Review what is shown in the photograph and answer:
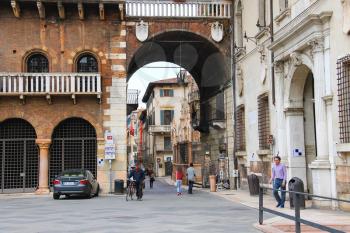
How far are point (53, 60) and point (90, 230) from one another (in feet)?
54.5

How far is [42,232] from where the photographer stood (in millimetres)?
11805

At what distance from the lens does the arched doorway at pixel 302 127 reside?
19969 mm

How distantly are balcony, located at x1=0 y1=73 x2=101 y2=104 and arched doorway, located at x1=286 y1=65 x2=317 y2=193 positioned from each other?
1028 cm

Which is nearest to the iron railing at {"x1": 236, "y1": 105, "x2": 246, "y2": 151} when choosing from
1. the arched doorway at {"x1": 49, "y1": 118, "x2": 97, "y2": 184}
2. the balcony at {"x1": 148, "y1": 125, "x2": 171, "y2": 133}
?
the arched doorway at {"x1": 49, "y1": 118, "x2": 97, "y2": 184}

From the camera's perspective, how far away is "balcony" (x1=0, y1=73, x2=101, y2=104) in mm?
26000

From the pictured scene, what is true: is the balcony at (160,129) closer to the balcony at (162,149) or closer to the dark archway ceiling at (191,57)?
the balcony at (162,149)

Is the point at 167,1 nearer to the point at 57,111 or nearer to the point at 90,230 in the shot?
the point at 57,111

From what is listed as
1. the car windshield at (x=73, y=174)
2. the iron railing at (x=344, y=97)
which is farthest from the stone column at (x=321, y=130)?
the car windshield at (x=73, y=174)

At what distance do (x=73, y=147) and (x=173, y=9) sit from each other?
8845 mm

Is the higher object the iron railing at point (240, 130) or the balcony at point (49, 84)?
the balcony at point (49, 84)

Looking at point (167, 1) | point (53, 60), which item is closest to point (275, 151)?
point (167, 1)

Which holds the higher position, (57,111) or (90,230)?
(57,111)

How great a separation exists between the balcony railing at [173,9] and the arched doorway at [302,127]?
361 inches

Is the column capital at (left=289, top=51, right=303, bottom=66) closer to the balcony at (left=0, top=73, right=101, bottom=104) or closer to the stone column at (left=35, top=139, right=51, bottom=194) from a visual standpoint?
the balcony at (left=0, top=73, right=101, bottom=104)
